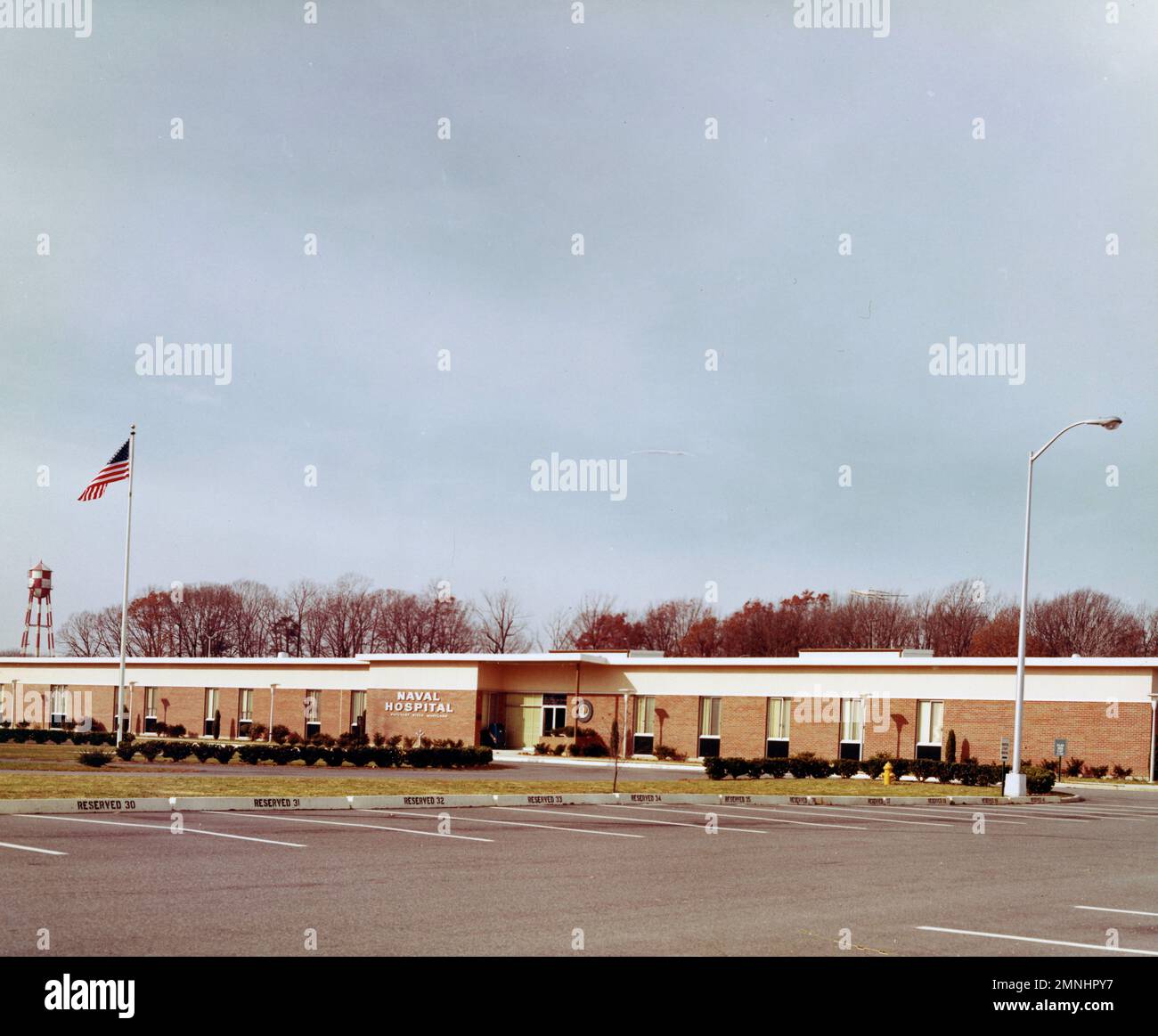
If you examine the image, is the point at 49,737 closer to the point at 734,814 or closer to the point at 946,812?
the point at 734,814

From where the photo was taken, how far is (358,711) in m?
56.4

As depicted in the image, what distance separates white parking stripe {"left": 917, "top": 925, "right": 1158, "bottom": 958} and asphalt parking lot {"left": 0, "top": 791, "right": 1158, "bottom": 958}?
0.13 ft

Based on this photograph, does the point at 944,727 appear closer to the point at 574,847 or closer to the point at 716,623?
the point at 574,847

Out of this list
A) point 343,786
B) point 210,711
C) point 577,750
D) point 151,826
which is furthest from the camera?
point 210,711

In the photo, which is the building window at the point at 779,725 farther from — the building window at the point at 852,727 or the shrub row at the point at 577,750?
the shrub row at the point at 577,750

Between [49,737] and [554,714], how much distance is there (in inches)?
828

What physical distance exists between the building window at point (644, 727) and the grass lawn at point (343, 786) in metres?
14.9

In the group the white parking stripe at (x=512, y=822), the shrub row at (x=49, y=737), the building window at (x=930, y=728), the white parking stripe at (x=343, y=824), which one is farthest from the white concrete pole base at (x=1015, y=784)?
the shrub row at (x=49, y=737)

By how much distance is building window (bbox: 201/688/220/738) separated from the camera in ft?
203

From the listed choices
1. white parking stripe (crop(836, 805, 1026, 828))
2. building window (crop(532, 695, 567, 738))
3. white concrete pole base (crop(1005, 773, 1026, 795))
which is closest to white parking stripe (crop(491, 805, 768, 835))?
white parking stripe (crop(836, 805, 1026, 828))

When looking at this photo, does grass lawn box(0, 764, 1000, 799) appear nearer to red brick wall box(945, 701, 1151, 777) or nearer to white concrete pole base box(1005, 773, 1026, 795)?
white concrete pole base box(1005, 773, 1026, 795)

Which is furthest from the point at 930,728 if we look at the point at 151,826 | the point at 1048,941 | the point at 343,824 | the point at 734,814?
the point at 1048,941
